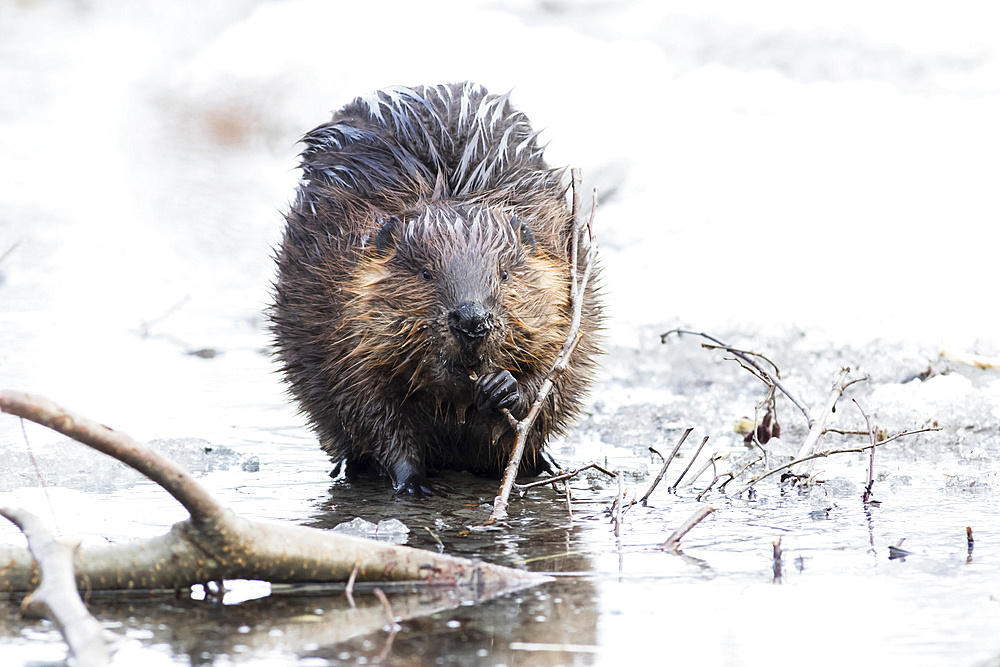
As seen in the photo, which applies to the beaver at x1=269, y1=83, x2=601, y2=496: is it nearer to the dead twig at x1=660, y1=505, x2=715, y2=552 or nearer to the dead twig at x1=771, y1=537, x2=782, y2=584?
the dead twig at x1=660, y1=505, x2=715, y2=552

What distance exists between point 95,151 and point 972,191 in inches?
243

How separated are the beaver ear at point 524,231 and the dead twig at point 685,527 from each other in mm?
1247

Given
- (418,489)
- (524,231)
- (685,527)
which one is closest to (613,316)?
(524,231)

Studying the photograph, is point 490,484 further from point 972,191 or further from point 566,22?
point 566,22

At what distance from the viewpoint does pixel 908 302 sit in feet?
21.7

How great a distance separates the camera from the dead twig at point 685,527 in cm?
242

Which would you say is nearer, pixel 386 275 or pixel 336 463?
pixel 386 275

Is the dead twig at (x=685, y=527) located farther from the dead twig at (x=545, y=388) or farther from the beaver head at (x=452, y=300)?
the beaver head at (x=452, y=300)

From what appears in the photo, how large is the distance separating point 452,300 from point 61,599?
1664 millimetres

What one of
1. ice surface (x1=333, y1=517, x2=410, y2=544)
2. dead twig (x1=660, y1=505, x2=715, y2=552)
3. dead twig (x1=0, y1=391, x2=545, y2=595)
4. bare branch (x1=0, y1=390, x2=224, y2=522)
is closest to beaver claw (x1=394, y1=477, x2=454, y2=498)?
ice surface (x1=333, y1=517, x2=410, y2=544)

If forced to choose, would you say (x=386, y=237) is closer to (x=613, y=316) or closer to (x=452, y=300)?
(x=452, y=300)

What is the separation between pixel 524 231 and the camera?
3.57m

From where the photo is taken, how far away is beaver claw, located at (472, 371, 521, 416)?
10.7 ft

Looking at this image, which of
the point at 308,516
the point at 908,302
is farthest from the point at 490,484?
the point at 908,302
